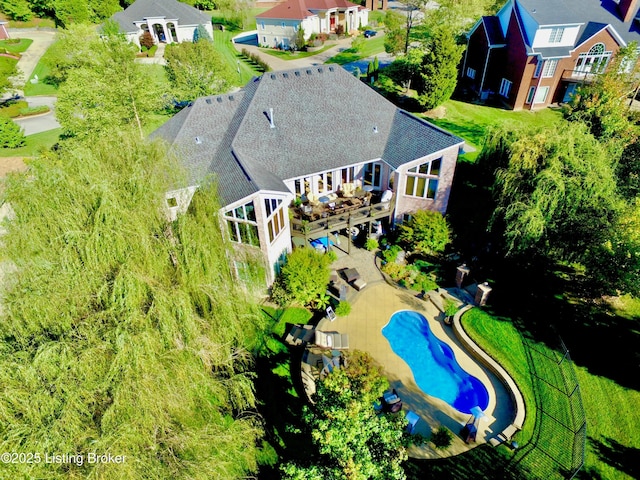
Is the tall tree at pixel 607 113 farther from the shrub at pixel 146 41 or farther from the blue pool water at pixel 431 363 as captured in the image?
the shrub at pixel 146 41

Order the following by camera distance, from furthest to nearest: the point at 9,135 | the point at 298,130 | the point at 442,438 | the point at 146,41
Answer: the point at 146,41
the point at 9,135
the point at 298,130
the point at 442,438

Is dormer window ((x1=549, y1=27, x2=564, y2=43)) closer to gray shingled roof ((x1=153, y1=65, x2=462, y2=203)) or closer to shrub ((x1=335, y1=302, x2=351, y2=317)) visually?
gray shingled roof ((x1=153, y1=65, x2=462, y2=203))

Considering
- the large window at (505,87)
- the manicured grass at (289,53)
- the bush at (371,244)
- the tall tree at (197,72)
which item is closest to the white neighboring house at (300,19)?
the manicured grass at (289,53)

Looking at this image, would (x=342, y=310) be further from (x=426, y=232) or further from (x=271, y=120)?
(x=271, y=120)

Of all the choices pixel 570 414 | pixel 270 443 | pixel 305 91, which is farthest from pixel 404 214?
pixel 270 443

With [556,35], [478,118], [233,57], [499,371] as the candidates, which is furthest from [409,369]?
[233,57]

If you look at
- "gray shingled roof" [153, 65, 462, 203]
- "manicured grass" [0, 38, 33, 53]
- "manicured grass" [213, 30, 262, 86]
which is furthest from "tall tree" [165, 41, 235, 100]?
"manicured grass" [0, 38, 33, 53]
